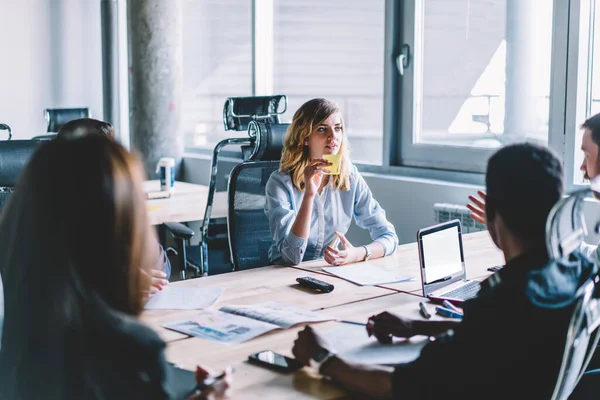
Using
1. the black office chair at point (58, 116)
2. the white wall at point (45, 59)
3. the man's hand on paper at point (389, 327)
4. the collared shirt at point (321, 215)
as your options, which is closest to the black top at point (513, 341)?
the man's hand on paper at point (389, 327)

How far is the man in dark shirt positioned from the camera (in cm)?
127

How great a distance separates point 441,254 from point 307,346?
2.60ft

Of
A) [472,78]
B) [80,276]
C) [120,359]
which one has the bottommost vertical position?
[120,359]

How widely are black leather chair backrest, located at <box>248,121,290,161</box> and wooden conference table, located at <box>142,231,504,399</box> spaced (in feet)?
2.18

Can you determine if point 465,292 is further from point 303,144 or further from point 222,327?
point 303,144

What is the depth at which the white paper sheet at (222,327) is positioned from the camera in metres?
1.81

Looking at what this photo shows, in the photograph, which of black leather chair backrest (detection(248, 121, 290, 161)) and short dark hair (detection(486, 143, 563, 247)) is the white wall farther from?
short dark hair (detection(486, 143, 563, 247))

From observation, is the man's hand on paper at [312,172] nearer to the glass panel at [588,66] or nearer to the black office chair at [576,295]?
the glass panel at [588,66]

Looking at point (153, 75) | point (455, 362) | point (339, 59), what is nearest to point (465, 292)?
point (455, 362)

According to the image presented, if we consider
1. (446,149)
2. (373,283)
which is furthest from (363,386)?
(446,149)

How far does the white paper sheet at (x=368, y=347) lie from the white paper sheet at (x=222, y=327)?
180mm

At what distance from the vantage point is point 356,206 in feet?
10.0

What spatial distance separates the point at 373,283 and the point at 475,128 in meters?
1.89

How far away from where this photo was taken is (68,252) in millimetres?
1114
